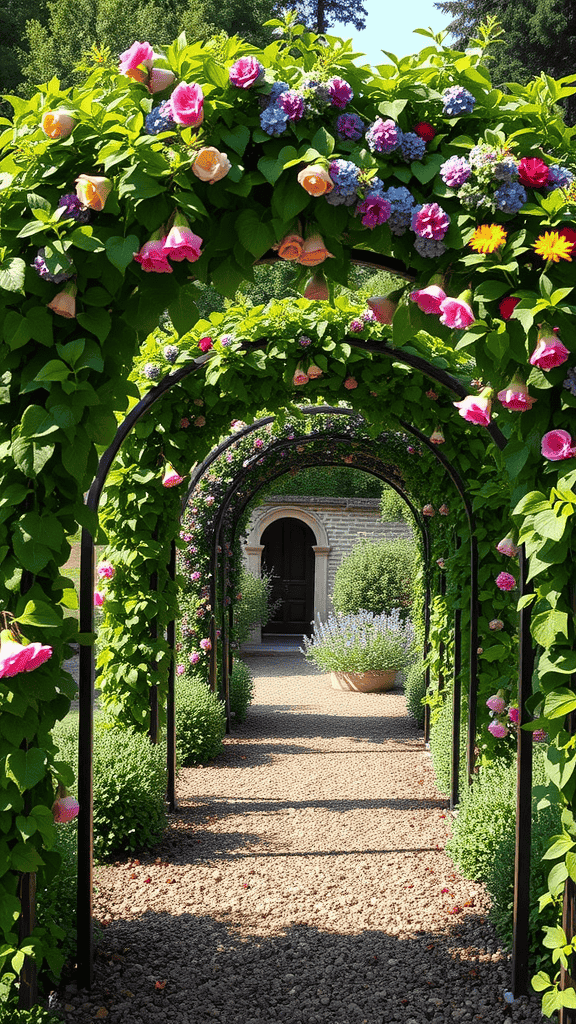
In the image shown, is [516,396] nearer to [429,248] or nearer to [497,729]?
[429,248]

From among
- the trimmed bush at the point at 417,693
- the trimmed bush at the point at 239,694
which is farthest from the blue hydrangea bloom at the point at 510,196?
the trimmed bush at the point at 239,694

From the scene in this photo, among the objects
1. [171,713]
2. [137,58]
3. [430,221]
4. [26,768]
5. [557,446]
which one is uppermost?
[137,58]

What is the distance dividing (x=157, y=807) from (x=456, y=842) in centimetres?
147

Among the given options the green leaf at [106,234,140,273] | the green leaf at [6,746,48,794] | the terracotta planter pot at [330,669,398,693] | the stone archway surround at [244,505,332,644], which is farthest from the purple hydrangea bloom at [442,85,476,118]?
the stone archway surround at [244,505,332,644]

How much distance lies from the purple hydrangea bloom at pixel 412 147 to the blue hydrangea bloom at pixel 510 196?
0.22m

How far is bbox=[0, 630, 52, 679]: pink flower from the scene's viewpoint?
1764mm

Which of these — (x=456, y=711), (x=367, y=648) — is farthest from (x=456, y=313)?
(x=367, y=648)

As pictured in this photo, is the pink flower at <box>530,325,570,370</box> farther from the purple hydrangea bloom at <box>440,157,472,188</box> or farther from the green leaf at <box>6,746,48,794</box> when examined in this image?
the green leaf at <box>6,746,48,794</box>

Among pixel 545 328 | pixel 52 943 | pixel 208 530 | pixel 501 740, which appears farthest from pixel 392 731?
pixel 545 328

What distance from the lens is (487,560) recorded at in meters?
4.45

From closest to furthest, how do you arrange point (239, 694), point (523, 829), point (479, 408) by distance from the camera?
point (479, 408) < point (523, 829) < point (239, 694)

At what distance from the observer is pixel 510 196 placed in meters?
1.86

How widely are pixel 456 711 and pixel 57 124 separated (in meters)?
3.73

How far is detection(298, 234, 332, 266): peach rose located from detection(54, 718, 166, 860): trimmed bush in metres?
2.69
